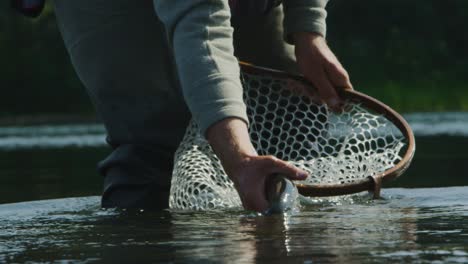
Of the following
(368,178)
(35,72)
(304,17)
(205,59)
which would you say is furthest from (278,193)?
(35,72)

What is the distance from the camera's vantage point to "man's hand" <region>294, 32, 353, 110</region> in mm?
4703

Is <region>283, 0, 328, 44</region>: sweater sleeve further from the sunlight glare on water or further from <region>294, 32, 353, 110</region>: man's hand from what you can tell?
the sunlight glare on water

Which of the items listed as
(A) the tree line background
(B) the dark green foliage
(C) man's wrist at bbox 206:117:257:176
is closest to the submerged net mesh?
(C) man's wrist at bbox 206:117:257:176

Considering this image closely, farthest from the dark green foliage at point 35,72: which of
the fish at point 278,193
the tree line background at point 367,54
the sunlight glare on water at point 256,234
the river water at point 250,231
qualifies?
the fish at point 278,193

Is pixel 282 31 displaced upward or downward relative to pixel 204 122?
upward

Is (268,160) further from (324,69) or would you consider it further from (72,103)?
(72,103)

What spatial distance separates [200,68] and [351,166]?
1.26 m

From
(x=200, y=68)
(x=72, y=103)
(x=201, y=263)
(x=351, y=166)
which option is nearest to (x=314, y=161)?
(x=351, y=166)

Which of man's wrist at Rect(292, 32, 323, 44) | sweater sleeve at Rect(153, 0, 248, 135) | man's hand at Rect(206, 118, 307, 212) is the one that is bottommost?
man's hand at Rect(206, 118, 307, 212)

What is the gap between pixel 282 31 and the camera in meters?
5.04

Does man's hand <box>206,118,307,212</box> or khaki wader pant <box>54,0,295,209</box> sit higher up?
khaki wader pant <box>54,0,295,209</box>

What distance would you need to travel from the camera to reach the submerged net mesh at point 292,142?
4.61 metres

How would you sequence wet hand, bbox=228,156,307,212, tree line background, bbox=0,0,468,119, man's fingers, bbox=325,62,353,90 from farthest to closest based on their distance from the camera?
tree line background, bbox=0,0,468,119 → man's fingers, bbox=325,62,353,90 → wet hand, bbox=228,156,307,212

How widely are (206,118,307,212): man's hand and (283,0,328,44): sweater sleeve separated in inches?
46.5
